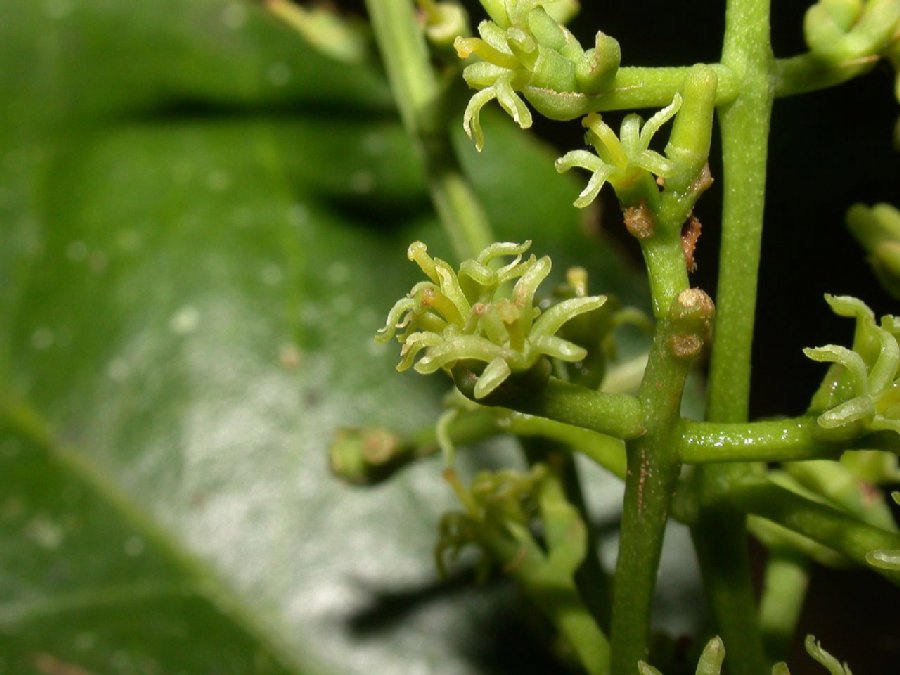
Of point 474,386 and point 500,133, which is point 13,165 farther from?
point 474,386

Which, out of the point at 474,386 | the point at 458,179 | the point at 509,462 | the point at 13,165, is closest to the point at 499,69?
the point at 474,386

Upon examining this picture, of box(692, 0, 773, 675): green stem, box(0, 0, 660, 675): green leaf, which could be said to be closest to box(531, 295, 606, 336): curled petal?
box(692, 0, 773, 675): green stem

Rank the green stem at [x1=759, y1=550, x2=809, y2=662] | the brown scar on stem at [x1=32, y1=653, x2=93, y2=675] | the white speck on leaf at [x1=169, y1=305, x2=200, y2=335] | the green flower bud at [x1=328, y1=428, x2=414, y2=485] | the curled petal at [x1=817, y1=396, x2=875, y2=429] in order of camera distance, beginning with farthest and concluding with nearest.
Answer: the white speck on leaf at [x1=169, y1=305, x2=200, y2=335] < the brown scar on stem at [x1=32, y1=653, x2=93, y2=675] < the green flower bud at [x1=328, y1=428, x2=414, y2=485] < the green stem at [x1=759, y1=550, x2=809, y2=662] < the curled petal at [x1=817, y1=396, x2=875, y2=429]

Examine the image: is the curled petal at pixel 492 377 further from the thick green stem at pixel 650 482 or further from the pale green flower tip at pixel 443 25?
the pale green flower tip at pixel 443 25

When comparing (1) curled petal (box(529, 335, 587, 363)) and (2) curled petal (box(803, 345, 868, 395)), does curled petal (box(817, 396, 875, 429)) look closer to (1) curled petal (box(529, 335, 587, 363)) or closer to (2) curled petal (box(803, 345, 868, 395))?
(2) curled petal (box(803, 345, 868, 395))

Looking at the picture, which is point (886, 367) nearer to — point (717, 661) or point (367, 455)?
point (717, 661)

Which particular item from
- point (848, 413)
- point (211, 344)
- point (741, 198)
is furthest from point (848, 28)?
point (211, 344)
